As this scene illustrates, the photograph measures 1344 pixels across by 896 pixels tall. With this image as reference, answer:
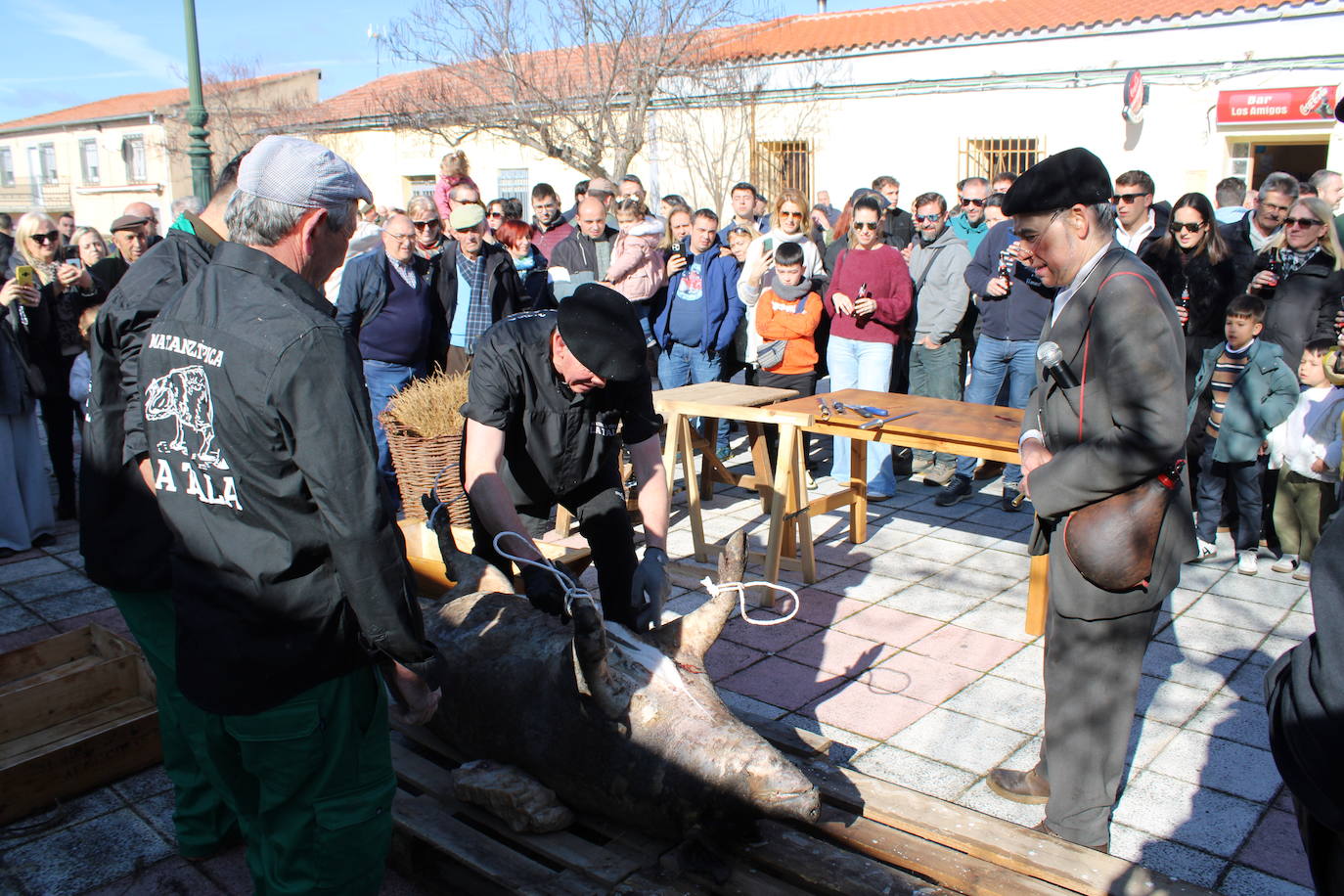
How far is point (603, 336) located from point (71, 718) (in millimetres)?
2637

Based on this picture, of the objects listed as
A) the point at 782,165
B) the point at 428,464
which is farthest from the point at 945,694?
the point at 782,165

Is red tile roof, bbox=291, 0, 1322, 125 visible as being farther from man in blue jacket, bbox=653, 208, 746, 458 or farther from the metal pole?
man in blue jacket, bbox=653, 208, 746, 458


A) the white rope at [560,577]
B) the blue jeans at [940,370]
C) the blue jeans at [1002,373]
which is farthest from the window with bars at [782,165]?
the white rope at [560,577]

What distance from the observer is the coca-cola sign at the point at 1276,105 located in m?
13.2

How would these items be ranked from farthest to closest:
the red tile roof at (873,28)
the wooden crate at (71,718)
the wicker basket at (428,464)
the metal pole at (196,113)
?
the red tile roof at (873,28) → the metal pole at (196,113) → the wicker basket at (428,464) → the wooden crate at (71,718)

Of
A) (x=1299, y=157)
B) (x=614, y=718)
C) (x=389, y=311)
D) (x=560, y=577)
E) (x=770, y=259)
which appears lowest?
(x=614, y=718)

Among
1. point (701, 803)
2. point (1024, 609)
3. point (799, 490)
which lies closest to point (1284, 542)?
point (1024, 609)

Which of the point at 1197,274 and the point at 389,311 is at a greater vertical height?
the point at 1197,274

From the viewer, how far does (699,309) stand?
748 centimetres

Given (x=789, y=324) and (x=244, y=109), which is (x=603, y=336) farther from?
(x=244, y=109)

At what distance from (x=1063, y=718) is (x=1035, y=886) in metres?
0.71

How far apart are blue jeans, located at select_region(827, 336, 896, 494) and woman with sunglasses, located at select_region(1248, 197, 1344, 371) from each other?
239 centimetres

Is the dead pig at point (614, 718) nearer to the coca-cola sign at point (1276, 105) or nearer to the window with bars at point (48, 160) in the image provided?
the coca-cola sign at point (1276, 105)

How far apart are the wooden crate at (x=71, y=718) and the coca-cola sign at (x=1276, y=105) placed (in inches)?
599
